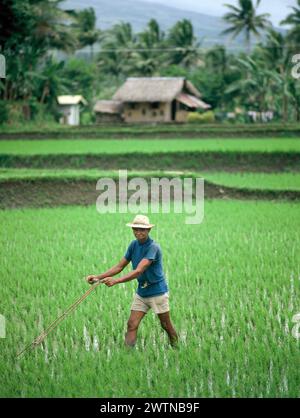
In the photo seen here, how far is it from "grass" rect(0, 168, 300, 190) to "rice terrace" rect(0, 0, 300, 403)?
0.03 m

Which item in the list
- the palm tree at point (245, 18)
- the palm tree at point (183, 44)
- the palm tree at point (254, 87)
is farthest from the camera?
the palm tree at point (183, 44)

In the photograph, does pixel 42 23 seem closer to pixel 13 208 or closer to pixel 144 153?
pixel 144 153

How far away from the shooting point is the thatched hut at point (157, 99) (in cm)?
2859

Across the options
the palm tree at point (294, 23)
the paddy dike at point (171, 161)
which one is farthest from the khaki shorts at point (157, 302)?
the palm tree at point (294, 23)

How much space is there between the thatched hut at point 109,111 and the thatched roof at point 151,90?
196 centimetres

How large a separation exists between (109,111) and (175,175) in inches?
783

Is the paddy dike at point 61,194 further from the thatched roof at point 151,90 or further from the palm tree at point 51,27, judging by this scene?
the thatched roof at point 151,90

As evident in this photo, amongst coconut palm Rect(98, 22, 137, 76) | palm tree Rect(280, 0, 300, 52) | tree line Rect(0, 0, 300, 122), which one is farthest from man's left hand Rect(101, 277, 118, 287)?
coconut palm Rect(98, 22, 137, 76)

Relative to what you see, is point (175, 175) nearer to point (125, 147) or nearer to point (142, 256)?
point (125, 147)

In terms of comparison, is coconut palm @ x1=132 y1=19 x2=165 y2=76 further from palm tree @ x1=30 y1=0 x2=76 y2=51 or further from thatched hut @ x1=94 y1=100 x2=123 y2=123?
palm tree @ x1=30 y1=0 x2=76 y2=51

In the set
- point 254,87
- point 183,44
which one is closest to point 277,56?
point 254,87

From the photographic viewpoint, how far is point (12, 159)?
48.7 feet

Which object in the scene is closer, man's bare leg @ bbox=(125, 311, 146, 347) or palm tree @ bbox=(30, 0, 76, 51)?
man's bare leg @ bbox=(125, 311, 146, 347)

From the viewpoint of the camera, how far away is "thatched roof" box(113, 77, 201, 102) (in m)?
28.5
